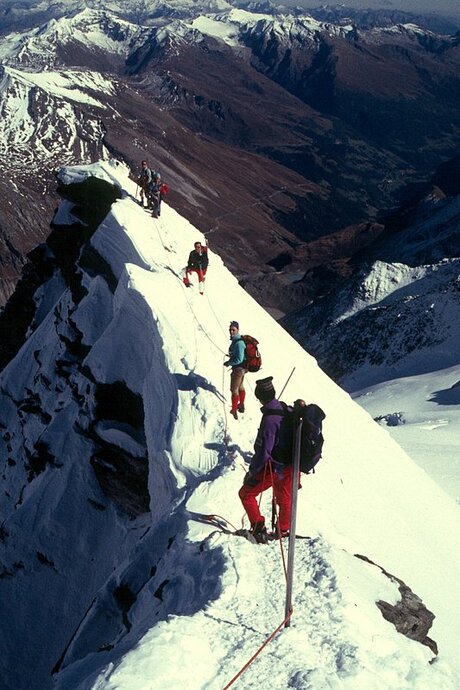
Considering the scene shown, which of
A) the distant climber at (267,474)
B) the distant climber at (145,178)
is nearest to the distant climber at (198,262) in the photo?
the distant climber at (145,178)

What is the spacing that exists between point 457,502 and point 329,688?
16.7 m

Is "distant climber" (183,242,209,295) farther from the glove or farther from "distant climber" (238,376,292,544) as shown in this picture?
the glove

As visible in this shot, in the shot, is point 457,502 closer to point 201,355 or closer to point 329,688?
point 201,355

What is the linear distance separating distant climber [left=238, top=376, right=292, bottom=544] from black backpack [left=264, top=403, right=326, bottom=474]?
97 mm

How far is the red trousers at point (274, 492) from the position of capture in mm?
10844

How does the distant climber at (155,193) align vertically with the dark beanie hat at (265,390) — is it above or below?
above

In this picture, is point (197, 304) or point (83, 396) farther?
point (83, 396)

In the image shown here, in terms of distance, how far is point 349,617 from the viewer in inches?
344

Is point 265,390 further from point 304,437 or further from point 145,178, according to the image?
point 145,178

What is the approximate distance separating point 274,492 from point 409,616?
3014 mm

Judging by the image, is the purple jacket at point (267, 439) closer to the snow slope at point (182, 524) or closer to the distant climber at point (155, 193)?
the snow slope at point (182, 524)

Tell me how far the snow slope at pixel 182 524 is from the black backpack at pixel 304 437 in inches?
62.6

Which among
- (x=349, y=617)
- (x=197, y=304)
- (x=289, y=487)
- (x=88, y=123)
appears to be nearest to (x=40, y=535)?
(x=197, y=304)

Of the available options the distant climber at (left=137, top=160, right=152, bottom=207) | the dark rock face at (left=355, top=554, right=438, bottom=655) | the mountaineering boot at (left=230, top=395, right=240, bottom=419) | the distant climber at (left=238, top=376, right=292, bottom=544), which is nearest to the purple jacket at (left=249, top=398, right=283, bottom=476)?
the distant climber at (left=238, top=376, right=292, bottom=544)
